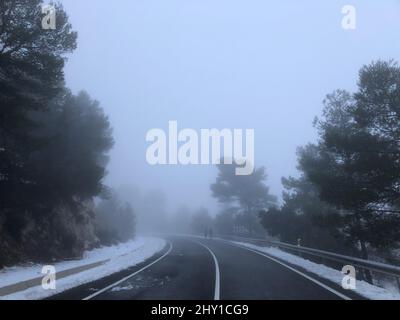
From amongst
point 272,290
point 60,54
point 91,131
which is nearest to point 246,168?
point 91,131

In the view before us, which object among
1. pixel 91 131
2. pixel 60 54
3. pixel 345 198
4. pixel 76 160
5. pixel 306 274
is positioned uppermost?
pixel 60 54

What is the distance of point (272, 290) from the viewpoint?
12.6 m

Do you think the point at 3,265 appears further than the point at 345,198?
No

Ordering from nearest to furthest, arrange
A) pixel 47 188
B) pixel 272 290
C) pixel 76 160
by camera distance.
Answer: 1. pixel 272 290
2. pixel 47 188
3. pixel 76 160

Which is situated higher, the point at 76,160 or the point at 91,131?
the point at 91,131

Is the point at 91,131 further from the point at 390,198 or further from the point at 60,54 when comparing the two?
the point at 390,198

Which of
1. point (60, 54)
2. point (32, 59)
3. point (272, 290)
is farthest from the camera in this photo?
point (60, 54)

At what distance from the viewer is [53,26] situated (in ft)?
60.6

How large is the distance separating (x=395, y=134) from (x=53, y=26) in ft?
49.9

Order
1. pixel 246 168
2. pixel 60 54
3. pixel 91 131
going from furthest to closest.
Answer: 1. pixel 246 168
2. pixel 91 131
3. pixel 60 54
